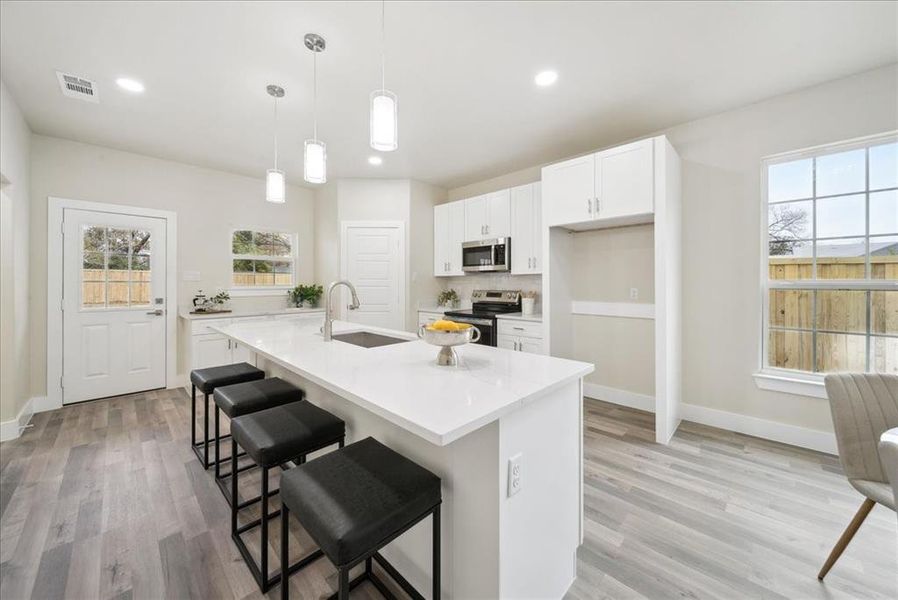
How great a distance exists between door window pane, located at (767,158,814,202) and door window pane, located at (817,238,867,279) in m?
0.42

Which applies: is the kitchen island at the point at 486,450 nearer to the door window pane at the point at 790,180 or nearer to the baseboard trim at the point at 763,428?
the baseboard trim at the point at 763,428

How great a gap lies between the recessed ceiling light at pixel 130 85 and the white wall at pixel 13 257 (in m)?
0.82

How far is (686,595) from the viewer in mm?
1418

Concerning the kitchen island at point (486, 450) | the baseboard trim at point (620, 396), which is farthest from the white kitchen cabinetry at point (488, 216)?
the kitchen island at point (486, 450)

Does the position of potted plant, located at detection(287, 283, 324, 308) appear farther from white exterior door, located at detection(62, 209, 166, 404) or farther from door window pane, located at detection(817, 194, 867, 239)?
door window pane, located at detection(817, 194, 867, 239)

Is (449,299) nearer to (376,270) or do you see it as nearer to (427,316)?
(427,316)

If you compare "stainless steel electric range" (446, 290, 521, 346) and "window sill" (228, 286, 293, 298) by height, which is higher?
"window sill" (228, 286, 293, 298)

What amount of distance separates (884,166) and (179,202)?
21.0ft

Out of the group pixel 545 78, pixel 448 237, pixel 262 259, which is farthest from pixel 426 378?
pixel 262 259

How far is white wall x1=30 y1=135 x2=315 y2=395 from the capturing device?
3430 millimetres

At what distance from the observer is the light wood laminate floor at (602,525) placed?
57.7 inches

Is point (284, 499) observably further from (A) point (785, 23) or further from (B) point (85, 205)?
(B) point (85, 205)

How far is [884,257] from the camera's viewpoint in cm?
242

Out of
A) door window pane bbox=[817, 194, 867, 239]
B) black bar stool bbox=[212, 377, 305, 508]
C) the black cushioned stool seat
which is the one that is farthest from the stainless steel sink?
door window pane bbox=[817, 194, 867, 239]
